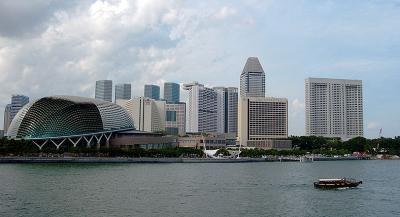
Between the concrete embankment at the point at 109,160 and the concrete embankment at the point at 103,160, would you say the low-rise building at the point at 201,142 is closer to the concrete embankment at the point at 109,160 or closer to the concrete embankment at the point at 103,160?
the concrete embankment at the point at 109,160

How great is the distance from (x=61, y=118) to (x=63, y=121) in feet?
3.45

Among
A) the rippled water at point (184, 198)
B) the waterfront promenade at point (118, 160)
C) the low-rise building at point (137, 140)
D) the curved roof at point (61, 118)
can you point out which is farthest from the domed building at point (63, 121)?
the rippled water at point (184, 198)

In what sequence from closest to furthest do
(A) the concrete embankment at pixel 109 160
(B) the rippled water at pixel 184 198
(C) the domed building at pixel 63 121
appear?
(B) the rippled water at pixel 184 198
(A) the concrete embankment at pixel 109 160
(C) the domed building at pixel 63 121

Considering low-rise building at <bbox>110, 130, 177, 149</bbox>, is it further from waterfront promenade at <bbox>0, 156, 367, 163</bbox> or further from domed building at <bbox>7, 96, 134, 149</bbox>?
waterfront promenade at <bbox>0, 156, 367, 163</bbox>

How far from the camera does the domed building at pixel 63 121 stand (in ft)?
463

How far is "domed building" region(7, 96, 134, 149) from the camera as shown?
14102cm

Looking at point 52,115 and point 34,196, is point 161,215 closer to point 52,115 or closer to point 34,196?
point 34,196

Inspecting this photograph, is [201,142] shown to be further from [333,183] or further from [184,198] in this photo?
[184,198]

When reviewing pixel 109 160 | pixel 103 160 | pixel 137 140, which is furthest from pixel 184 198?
pixel 137 140

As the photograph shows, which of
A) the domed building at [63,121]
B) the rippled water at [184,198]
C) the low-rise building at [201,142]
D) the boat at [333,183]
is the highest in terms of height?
the domed building at [63,121]

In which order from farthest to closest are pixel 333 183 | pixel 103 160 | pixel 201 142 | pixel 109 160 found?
pixel 201 142
pixel 109 160
pixel 103 160
pixel 333 183

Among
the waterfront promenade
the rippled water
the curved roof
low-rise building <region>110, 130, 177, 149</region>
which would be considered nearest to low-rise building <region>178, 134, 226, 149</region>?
low-rise building <region>110, 130, 177, 149</region>

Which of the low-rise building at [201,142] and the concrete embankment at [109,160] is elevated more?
the low-rise building at [201,142]

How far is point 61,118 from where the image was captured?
145m
